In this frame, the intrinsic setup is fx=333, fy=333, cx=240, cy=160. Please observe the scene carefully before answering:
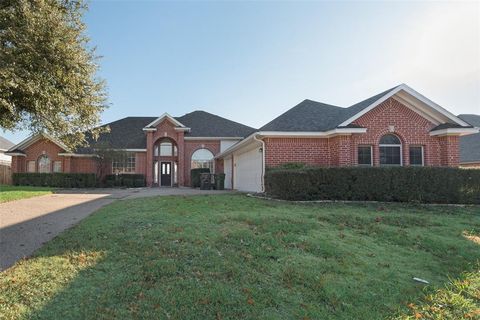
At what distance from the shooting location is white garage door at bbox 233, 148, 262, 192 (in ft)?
53.0

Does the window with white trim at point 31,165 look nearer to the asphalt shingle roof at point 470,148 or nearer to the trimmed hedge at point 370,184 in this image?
the trimmed hedge at point 370,184

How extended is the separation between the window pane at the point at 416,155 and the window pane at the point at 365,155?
2029 millimetres

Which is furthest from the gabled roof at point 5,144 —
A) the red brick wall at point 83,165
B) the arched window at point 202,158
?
the arched window at point 202,158

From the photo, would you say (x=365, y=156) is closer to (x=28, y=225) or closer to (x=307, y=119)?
(x=307, y=119)

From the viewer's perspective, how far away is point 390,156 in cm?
1489

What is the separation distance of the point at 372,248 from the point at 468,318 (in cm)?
225

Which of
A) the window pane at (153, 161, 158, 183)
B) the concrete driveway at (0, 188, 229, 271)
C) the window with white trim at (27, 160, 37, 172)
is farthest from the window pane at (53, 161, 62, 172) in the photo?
the concrete driveway at (0, 188, 229, 271)

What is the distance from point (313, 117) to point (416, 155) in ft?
16.1

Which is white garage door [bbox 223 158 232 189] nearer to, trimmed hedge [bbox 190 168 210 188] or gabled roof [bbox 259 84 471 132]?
trimmed hedge [bbox 190 168 210 188]

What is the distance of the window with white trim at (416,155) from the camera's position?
49.3ft

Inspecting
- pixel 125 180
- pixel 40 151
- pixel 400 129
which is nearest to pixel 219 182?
pixel 125 180

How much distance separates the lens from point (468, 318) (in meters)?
4.20

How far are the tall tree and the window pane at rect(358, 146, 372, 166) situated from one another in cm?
1088

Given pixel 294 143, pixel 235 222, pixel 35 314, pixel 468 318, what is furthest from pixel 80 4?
pixel 468 318
